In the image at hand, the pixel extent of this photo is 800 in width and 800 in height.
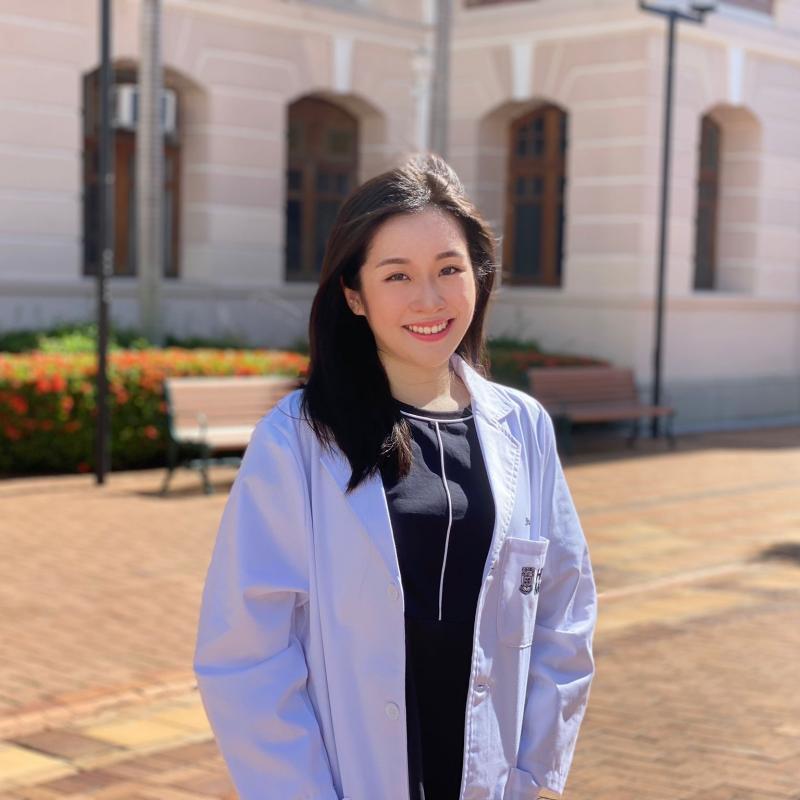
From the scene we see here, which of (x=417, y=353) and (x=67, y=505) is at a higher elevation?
(x=417, y=353)

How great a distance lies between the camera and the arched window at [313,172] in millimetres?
Answer: 18344

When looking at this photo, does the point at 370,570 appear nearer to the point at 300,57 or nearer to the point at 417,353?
the point at 417,353

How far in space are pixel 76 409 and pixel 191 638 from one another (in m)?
5.29

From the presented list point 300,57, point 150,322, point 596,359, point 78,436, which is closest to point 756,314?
point 596,359

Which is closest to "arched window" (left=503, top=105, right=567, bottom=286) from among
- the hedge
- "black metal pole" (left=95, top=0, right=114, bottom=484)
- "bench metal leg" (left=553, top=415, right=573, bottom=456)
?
"bench metal leg" (left=553, top=415, right=573, bottom=456)

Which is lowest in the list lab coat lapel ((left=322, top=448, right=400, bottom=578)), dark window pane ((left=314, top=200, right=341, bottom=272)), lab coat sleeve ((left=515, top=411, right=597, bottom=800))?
lab coat sleeve ((left=515, top=411, right=597, bottom=800))

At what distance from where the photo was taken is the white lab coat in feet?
7.76

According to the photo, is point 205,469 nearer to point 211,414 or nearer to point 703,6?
point 211,414

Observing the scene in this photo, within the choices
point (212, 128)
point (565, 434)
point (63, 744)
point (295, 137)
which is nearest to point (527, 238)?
point (295, 137)

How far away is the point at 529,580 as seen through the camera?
2.54 metres

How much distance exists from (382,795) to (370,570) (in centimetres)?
36

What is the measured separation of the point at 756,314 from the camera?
1848cm

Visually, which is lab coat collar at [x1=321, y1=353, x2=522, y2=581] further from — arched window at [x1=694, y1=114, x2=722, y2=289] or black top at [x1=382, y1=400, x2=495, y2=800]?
arched window at [x1=694, y1=114, x2=722, y2=289]

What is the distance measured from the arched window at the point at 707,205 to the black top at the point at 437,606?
660 inches
